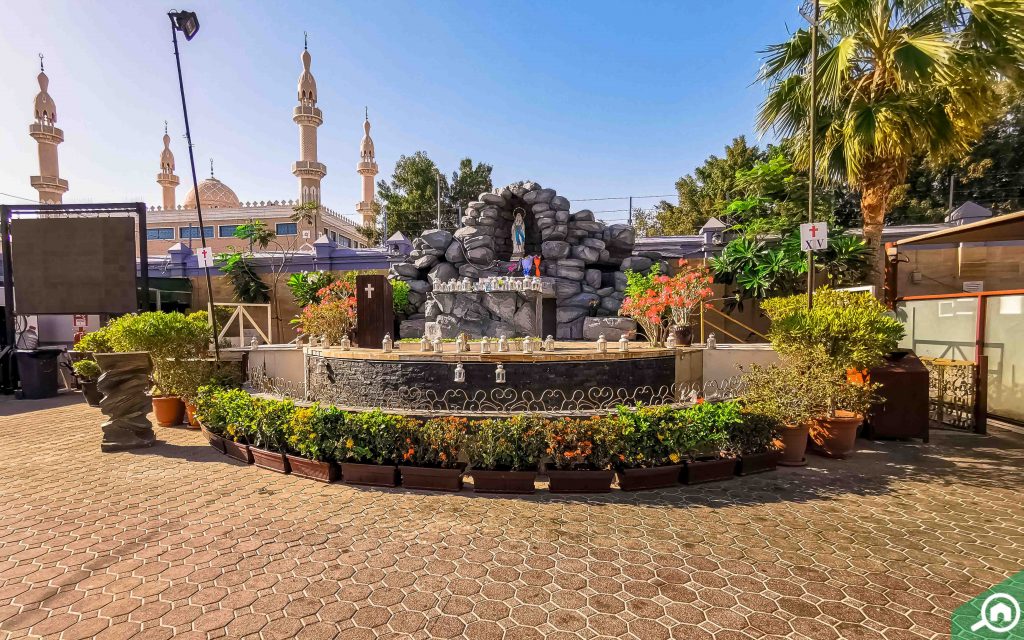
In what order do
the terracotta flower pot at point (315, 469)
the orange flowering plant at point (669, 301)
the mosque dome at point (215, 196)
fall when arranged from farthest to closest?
the mosque dome at point (215, 196)
the orange flowering plant at point (669, 301)
the terracotta flower pot at point (315, 469)

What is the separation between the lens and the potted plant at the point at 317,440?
18.8ft

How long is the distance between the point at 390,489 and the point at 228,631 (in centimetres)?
253

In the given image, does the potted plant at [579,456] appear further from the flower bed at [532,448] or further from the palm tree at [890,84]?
the palm tree at [890,84]

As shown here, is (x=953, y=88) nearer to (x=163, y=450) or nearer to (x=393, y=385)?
(x=393, y=385)

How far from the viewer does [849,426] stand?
6.36 metres

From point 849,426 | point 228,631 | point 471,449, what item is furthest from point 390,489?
point 849,426

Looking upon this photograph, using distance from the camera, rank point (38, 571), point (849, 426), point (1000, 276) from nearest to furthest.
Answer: point (38, 571)
point (849, 426)
point (1000, 276)

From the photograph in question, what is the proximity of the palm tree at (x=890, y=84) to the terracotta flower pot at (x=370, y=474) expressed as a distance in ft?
37.3

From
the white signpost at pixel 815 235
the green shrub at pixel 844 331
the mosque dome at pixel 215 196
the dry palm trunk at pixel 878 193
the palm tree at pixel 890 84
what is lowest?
the green shrub at pixel 844 331

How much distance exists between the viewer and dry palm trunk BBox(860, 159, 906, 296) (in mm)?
9977

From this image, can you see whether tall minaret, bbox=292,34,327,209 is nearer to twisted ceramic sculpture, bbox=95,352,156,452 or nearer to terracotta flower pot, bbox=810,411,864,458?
twisted ceramic sculpture, bbox=95,352,156,452

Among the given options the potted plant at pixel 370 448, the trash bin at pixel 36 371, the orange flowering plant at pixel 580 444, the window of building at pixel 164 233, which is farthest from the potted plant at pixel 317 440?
the window of building at pixel 164 233

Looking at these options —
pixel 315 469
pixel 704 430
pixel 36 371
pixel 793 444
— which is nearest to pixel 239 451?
pixel 315 469

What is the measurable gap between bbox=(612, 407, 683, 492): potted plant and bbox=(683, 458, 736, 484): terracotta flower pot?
14cm
